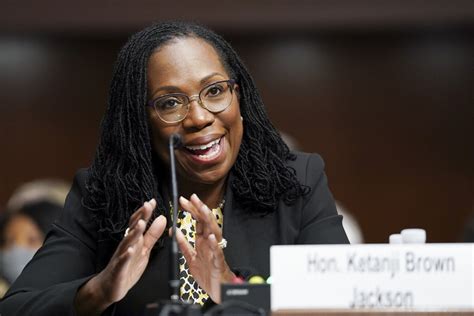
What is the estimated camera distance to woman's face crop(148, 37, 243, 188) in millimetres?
2734

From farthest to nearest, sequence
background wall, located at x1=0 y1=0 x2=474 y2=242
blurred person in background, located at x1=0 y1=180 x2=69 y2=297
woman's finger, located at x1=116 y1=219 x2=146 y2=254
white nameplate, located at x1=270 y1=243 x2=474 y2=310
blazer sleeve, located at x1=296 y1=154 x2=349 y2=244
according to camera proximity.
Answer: background wall, located at x1=0 y1=0 x2=474 y2=242 → blurred person in background, located at x1=0 y1=180 x2=69 y2=297 → blazer sleeve, located at x1=296 y1=154 x2=349 y2=244 → woman's finger, located at x1=116 y1=219 x2=146 y2=254 → white nameplate, located at x1=270 y1=243 x2=474 y2=310

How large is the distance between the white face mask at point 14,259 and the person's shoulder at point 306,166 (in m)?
2.31

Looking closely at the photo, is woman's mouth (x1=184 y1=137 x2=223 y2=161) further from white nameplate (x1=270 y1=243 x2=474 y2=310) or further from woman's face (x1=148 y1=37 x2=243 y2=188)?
white nameplate (x1=270 y1=243 x2=474 y2=310)

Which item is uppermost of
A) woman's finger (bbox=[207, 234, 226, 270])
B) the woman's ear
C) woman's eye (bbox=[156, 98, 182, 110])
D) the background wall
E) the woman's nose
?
the background wall

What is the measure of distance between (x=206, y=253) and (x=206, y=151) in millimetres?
406

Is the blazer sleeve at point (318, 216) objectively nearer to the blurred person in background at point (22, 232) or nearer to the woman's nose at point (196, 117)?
the woman's nose at point (196, 117)

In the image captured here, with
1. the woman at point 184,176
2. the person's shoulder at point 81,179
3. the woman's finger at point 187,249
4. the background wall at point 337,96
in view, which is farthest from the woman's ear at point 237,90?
the background wall at point 337,96

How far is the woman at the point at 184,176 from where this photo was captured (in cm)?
274

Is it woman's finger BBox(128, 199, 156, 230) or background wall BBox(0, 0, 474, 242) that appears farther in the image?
background wall BBox(0, 0, 474, 242)

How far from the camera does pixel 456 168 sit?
7.11 metres

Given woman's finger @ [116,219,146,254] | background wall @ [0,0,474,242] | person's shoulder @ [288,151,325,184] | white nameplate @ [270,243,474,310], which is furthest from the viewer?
background wall @ [0,0,474,242]

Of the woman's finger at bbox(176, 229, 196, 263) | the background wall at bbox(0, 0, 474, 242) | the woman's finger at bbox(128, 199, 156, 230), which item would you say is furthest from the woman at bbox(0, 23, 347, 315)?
the background wall at bbox(0, 0, 474, 242)

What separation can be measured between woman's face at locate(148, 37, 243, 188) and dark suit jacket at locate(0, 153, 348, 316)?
0.14m

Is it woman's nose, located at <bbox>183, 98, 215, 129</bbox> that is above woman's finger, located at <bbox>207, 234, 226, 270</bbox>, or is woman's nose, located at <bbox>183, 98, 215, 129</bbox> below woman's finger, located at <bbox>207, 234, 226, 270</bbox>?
above
